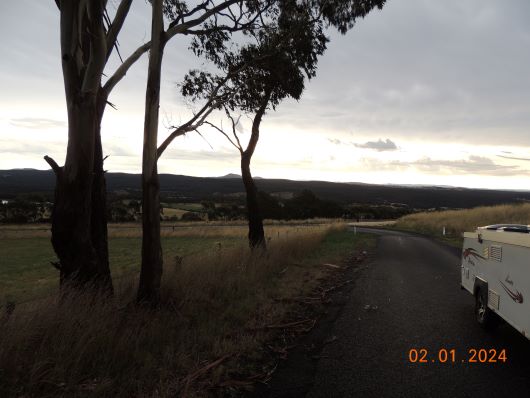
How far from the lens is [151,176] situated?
274 inches

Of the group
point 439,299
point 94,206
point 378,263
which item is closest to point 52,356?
point 94,206

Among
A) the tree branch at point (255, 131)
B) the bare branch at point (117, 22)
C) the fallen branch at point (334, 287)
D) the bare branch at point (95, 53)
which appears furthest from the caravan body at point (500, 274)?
the tree branch at point (255, 131)

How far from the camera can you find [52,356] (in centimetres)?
435

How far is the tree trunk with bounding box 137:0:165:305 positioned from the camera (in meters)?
6.94

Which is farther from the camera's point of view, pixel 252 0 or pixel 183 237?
pixel 183 237

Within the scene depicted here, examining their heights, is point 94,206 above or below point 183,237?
above

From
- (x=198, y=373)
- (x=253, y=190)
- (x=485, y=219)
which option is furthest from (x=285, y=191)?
(x=198, y=373)

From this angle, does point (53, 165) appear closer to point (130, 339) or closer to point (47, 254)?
point (130, 339)

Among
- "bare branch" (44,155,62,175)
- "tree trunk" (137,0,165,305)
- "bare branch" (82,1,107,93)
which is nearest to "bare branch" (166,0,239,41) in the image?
"tree trunk" (137,0,165,305)

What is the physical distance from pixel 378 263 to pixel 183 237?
29929 millimetres

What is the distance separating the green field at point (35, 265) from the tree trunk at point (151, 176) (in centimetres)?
389

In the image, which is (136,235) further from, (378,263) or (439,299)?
→ (439,299)

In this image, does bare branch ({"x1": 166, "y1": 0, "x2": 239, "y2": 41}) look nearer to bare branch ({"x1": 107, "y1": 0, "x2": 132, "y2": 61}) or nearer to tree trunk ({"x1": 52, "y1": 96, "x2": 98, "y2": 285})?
bare branch ({"x1": 107, "y1": 0, "x2": 132, "y2": 61})
